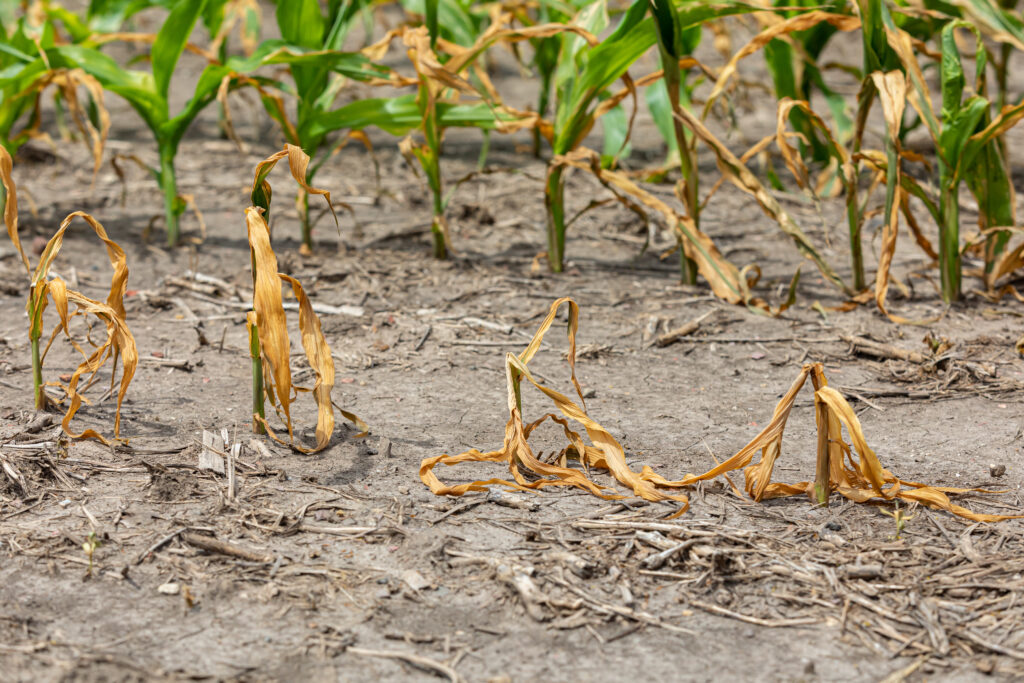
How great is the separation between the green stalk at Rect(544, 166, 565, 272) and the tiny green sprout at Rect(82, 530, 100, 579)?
1793 mm

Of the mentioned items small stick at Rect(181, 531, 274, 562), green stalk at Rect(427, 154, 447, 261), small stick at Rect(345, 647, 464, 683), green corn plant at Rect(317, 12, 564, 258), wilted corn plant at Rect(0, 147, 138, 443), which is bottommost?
small stick at Rect(345, 647, 464, 683)

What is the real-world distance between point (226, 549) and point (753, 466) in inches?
38.1

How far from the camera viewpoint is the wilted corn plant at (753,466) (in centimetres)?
166

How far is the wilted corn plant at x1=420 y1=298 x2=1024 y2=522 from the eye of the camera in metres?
1.66

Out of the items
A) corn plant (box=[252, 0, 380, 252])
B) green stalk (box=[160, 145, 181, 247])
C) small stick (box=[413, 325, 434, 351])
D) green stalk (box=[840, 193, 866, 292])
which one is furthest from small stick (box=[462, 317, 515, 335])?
green stalk (box=[160, 145, 181, 247])

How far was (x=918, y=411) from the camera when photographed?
221 cm

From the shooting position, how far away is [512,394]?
1.80 m

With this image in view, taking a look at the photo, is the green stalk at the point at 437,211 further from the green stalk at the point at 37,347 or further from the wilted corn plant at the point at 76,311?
the green stalk at the point at 37,347

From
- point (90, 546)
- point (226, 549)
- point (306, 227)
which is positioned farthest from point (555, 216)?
point (90, 546)

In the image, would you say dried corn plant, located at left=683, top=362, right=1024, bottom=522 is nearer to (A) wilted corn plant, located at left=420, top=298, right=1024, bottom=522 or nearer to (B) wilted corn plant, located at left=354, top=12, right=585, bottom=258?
(A) wilted corn plant, located at left=420, top=298, right=1024, bottom=522

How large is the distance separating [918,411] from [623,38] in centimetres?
129

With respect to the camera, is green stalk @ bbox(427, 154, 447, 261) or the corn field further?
green stalk @ bbox(427, 154, 447, 261)

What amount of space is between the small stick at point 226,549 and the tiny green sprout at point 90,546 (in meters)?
0.15

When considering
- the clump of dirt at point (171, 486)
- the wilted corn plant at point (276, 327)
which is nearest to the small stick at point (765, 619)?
the wilted corn plant at point (276, 327)
